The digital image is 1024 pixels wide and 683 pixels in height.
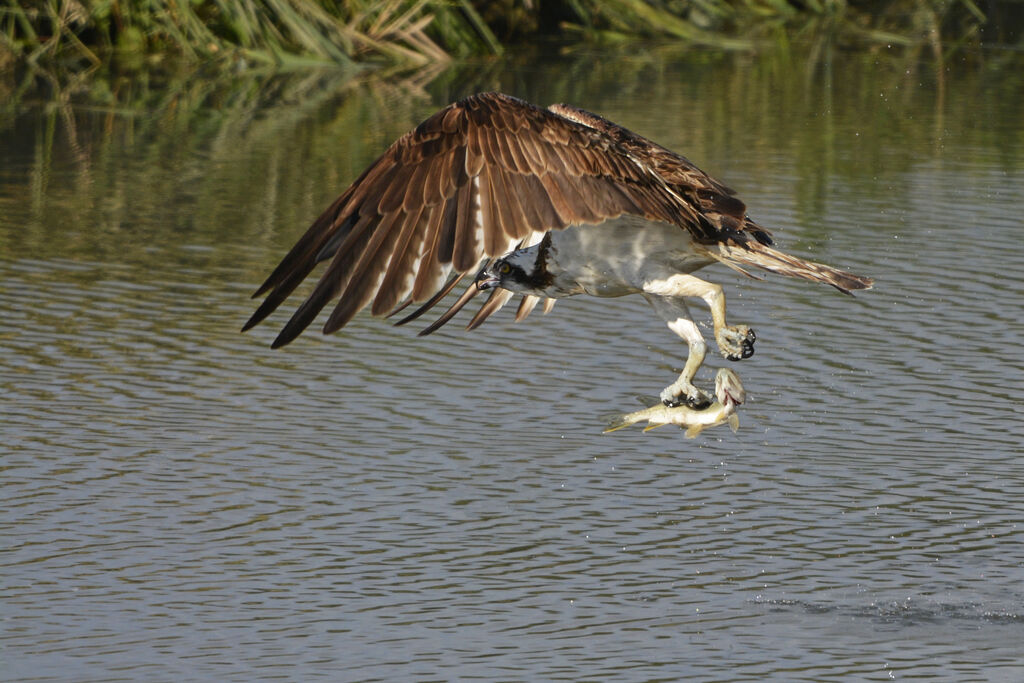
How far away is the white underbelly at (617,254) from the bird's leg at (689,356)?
113mm

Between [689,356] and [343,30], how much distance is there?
12.3 m

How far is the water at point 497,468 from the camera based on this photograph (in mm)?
5680

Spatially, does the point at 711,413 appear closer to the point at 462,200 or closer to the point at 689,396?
the point at 689,396

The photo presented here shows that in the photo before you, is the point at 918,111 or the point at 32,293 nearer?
the point at 32,293

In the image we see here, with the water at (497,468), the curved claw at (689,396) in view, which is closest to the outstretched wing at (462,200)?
the curved claw at (689,396)

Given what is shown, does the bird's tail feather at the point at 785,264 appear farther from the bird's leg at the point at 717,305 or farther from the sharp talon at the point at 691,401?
the sharp talon at the point at 691,401

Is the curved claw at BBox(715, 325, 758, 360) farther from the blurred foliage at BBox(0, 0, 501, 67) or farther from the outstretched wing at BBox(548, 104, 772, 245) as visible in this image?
the blurred foliage at BBox(0, 0, 501, 67)

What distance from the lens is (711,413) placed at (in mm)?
5469

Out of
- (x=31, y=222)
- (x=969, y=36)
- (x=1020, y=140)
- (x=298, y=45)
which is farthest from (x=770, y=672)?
(x=969, y=36)

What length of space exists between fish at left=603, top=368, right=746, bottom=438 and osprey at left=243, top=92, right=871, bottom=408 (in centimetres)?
6

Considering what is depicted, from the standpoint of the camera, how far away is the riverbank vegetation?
17328 mm

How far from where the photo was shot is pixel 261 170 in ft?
42.1

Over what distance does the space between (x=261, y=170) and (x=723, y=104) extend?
14.6ft

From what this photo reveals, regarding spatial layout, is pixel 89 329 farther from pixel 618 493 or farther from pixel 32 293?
pixel 618 493
